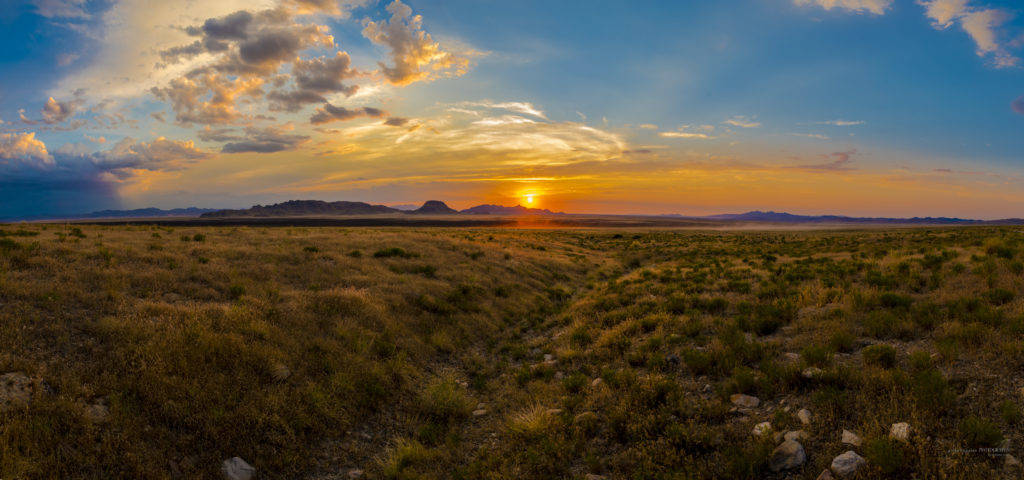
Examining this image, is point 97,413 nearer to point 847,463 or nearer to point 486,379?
point 486,379

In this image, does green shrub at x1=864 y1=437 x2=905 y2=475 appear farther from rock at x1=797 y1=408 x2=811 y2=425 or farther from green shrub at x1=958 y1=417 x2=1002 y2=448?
rock at x1=797 y1=408 x2=811 y2=425

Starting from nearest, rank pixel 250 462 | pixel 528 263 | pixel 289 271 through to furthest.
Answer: pixel 250 462, pixel 289 271, pixel 528 263

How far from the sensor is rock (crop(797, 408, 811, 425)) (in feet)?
20.4

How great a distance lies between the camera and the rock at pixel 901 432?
526cm

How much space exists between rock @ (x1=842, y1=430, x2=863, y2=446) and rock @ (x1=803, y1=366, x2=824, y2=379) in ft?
6.12

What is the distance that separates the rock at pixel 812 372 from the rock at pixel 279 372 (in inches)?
417

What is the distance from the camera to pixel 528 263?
28734 mm

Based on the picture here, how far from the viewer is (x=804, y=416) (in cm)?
633

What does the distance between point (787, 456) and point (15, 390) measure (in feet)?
39.6

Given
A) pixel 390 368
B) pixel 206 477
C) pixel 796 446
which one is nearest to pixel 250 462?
pixel 206 477

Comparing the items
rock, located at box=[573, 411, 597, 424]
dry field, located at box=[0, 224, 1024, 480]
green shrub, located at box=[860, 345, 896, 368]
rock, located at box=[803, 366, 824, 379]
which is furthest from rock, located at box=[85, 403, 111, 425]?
green shrub, located at box=[860, 345, 896, 368]

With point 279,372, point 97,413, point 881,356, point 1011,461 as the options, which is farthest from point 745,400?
point 97,413

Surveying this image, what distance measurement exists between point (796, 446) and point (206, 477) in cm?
900

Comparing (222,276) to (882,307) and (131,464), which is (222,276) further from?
(882,307)
